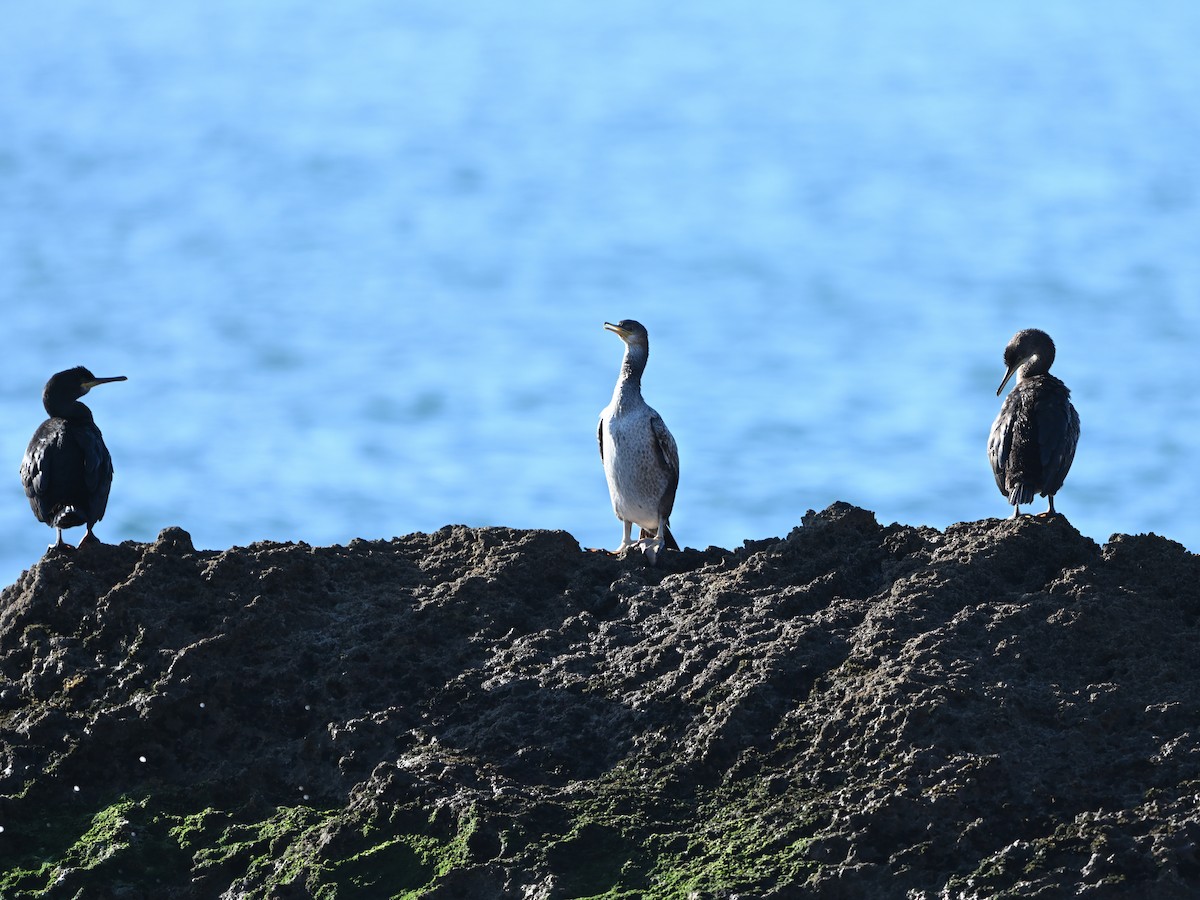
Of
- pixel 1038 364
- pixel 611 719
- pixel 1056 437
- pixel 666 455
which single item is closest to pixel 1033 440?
pixel 1056 437

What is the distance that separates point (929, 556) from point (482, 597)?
8.98 ft

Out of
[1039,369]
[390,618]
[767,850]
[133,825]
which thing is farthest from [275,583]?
[1039,369]

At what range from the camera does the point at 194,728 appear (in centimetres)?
1045

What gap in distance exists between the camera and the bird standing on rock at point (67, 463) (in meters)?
12.6

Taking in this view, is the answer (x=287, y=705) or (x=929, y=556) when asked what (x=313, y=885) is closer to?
(x=287, y=705)

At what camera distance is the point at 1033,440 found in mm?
12625

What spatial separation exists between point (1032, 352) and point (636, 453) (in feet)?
10.3

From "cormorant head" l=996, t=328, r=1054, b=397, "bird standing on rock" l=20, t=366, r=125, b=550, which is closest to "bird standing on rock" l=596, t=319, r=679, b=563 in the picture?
"cormorant head" l=996, t=328, r=1054, b=397

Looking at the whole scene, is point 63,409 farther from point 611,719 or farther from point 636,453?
point 611,719

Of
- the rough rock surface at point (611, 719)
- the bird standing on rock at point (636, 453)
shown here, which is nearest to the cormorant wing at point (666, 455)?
the bird standing on rock at point (636, 453)

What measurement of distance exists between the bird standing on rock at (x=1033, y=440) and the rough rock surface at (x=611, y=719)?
150 cm

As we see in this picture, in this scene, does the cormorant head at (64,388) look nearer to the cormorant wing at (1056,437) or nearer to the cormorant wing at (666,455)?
the cormorant wing at (666,455)

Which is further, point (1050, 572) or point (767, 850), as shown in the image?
point (1050, 572)

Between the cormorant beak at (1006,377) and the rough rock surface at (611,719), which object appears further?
the cormorant beak at (1006,377)
